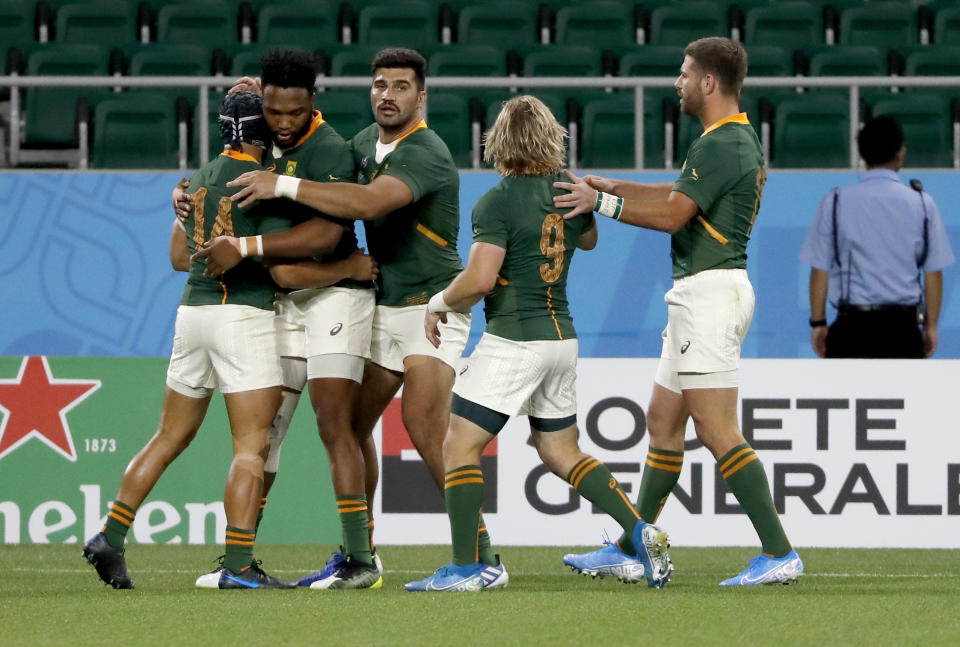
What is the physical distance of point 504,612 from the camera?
15.5ft

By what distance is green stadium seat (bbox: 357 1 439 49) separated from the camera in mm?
11695

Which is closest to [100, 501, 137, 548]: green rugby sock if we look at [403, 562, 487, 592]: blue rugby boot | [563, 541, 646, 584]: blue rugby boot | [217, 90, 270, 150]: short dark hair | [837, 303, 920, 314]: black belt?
[403, 562, 487, 592]: blue rugby boot

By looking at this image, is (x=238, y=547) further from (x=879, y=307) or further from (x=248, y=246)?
(x=879, y=307)

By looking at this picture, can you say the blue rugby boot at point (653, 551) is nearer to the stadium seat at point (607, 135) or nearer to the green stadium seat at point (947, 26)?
the stadium seat at point (607, 135)

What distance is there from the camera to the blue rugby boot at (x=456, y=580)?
5.36 metres

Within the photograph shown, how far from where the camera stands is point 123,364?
26.4 feet

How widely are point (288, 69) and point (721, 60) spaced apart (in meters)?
1.59

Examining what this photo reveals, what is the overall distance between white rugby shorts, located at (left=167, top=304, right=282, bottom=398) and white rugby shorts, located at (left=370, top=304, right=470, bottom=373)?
477 mm

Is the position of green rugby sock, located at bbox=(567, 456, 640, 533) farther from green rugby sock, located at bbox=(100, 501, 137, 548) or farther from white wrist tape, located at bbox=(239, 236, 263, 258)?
green rugby sock, located at bbox=(100, 501, 137, 548)

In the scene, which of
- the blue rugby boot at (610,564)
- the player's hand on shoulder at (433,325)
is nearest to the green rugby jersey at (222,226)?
the player's hand on shoulder at (433,325)

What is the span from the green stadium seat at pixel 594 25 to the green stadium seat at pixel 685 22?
233mm

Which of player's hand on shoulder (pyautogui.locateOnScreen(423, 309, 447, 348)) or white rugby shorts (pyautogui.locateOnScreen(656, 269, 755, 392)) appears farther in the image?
white rugby shorts (pyautogui.locateOnScreen(656, 269, 755, 392))

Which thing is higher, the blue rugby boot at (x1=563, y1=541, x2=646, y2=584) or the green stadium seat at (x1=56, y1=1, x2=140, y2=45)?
the green stadium seat at (x1=56, y1=1, x2=140, y2=45)

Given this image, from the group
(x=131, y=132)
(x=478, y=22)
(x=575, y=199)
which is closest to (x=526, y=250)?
(x=575, y=199)
